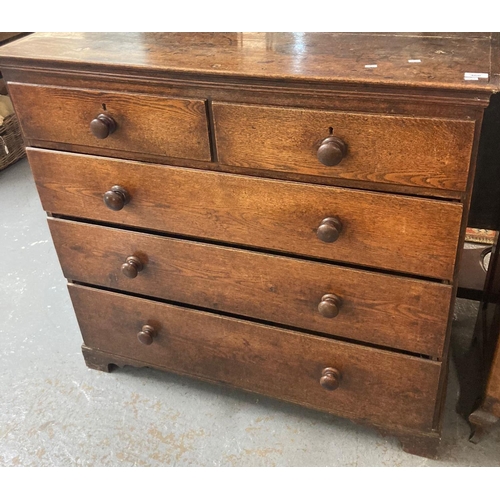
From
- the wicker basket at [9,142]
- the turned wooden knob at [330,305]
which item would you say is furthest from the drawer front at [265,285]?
the wicker basket at [9,142]

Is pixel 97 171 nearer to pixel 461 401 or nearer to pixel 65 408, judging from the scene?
pixel 65 408

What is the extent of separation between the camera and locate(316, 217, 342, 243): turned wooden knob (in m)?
1.18

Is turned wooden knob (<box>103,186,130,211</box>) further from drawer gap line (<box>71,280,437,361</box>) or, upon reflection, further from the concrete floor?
the concrete floor

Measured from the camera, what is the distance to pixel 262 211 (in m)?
1.26

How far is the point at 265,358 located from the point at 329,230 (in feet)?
1.54

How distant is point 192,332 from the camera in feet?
5.08

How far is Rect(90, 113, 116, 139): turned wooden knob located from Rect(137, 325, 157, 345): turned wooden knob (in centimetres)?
56

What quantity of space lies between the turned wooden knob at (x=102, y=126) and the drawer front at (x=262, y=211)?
0.09 m

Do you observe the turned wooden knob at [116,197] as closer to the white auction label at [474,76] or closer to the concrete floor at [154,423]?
the concrete floor at [154,423]

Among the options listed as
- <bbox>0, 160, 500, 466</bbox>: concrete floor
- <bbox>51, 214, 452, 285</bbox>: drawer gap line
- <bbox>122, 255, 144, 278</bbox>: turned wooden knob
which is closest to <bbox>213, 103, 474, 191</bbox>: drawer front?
<bbox>51, 214, 452, 285</bbox>: drawer gap line

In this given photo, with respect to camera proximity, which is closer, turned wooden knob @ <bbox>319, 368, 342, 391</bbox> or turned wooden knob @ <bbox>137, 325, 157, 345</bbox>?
turned wooden knob @ <bbox>319, 368, 342, 391</bbox>

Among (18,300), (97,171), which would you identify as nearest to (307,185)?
(97,171)

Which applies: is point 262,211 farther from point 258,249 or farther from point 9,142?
point 9,142
